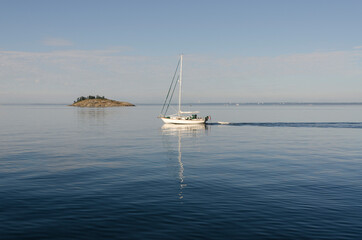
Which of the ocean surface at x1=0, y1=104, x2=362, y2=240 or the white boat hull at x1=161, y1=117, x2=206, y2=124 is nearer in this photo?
the ocean surface at x1=0, y1=104, x2=362, y2=240

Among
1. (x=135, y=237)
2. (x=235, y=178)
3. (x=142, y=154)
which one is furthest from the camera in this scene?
(x=142, y=154)

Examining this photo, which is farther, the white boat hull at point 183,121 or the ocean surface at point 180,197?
the white boat hull at point 183,121

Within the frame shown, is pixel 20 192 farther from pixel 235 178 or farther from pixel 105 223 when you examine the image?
pixel 235 178

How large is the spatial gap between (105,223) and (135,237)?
210 cm

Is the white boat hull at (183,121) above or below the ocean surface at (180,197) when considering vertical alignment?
above

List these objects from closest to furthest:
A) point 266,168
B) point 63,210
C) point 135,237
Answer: point 135,237 < point 63,210 < point 266,168

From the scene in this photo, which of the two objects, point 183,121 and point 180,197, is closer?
point 180,197

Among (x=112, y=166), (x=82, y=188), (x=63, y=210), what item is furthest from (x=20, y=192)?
(x=112, y=166)

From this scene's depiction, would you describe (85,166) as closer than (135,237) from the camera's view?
No

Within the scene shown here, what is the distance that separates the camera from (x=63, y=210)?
50.5ft

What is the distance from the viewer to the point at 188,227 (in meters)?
13.4

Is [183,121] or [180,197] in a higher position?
[183,121]

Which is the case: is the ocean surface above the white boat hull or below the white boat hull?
below

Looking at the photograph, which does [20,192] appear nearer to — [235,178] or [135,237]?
[135,237]
